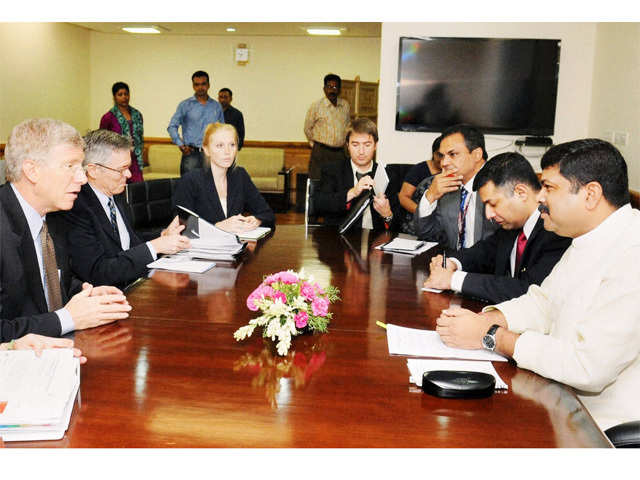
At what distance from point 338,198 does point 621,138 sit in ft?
8.32

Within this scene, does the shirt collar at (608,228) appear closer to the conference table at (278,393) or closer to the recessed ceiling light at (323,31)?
the conference table at (278,393)

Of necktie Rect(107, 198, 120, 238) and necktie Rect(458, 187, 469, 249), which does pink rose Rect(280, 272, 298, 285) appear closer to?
necktie Rect(107, 198, 120, 238)

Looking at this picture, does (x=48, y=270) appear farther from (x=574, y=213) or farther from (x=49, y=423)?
(x=574, y=213)

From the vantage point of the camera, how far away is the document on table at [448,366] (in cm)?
180

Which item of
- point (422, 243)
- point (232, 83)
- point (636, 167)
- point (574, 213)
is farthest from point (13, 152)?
point (232, 83)

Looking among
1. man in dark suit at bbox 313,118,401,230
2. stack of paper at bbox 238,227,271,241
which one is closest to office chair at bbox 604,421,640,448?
stack of paper at bbox 238,227,271,241

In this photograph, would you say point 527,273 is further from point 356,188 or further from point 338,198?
point 338,198

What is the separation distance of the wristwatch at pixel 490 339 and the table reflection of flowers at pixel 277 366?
0.47 metres

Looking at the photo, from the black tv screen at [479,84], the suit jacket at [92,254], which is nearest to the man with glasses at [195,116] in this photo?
the black tv screen at [479,84]

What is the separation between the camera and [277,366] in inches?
73.2

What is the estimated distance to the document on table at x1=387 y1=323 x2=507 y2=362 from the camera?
1979 millimetres

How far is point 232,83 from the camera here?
11.4 metres

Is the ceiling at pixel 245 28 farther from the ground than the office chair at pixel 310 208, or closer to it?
farther from the ground

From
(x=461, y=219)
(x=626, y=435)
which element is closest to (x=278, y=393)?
(x=626, y=435)
